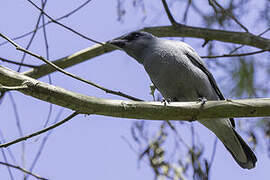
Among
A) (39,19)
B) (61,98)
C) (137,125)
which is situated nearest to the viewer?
(61,98)

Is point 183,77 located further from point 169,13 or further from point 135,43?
point 169,13

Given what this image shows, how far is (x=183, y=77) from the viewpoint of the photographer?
14.4 feet

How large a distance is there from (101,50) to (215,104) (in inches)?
102

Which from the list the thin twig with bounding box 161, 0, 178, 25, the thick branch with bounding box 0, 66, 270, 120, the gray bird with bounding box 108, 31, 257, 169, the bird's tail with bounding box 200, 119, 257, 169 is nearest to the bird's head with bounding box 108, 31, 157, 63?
the gray bird with bounding box 108, 31, 257, 169

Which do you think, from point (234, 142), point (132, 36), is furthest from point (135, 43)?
point (234, 142)

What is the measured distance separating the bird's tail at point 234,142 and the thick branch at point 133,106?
4.93ft

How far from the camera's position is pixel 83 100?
3010mm

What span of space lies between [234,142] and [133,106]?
2.10 meters

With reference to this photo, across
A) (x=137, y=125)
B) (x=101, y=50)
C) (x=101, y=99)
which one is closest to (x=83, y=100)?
(x=101, y=99)

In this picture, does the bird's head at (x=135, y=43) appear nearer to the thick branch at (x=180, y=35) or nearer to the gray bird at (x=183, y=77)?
the gray bird at (x=183, y=77)

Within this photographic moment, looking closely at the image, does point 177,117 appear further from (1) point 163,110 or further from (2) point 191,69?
(2) point 191,69

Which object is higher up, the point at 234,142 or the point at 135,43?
the point at 135,43

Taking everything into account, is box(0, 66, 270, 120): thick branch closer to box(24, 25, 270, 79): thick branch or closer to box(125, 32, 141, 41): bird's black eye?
box(125, 32, 141, 41): bird's black eye

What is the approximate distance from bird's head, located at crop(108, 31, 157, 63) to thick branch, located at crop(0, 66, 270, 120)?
Result: 5.85ft
